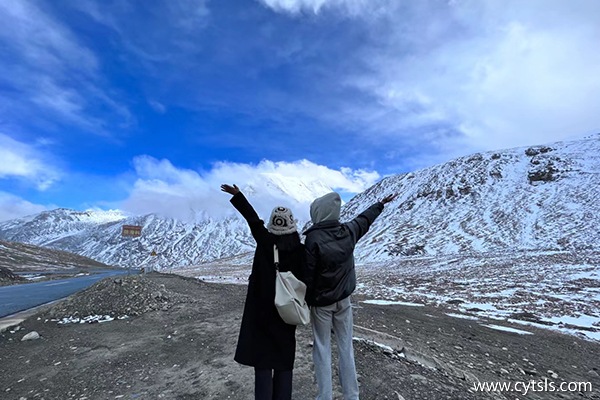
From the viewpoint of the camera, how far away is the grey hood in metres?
4.61

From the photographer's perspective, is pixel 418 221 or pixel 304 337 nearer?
pixel 304 337

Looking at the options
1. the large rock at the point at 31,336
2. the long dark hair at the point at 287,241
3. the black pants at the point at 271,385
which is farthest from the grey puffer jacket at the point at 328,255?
the large rock at the point at 31,336

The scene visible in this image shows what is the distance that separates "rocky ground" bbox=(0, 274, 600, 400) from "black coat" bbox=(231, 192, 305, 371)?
206 centimetres

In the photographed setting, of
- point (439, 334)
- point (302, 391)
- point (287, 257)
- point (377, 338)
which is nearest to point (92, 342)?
point (302, 391)

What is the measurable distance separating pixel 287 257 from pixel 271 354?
1.12 meters

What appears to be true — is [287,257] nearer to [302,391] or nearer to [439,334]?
[302,391]

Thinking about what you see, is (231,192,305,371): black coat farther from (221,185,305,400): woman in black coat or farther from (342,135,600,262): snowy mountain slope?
(342,135,600,262): snowy mountain slope

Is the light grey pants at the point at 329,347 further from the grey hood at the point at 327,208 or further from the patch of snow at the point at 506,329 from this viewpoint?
the patch of snow at the point at 506,329

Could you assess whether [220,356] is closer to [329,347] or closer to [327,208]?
[329,347]

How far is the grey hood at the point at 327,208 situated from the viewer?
4.61 metres

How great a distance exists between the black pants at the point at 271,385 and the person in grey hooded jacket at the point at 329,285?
743 mm

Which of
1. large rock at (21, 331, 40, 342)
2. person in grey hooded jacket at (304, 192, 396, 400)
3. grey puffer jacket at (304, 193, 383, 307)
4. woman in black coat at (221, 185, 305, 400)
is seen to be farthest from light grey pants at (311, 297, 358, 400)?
large rock at (21, 331, 40, 342)

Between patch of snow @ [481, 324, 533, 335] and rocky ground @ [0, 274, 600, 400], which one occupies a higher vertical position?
rocky ground @ [0, 274, 600, 400]

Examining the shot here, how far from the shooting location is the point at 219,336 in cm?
912
